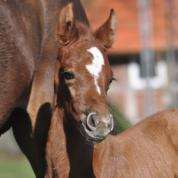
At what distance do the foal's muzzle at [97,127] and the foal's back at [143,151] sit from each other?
0.77 metres

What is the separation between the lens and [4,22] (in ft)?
24.9

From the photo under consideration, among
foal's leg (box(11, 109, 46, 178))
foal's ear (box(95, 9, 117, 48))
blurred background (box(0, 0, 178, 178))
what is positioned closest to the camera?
foal's ear (box(95, 9, 117, 48))

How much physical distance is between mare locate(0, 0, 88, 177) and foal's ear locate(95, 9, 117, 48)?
41 centimetres

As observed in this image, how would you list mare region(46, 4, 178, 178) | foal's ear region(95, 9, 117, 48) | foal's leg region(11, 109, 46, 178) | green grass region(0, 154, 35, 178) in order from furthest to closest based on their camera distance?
green grass region(0, 154, 35, 178)
foal's leg region(11, 109, 46, 178)
foal's ear region(95, 9, 117, 48)
mare region(46, 4, 178, 178)

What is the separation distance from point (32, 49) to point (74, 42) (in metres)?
0.74

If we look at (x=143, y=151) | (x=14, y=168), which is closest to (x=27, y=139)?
(x=143, y=151)

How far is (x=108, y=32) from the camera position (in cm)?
745

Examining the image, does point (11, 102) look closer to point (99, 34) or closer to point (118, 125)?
point (99, 34)

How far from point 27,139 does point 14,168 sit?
404 inches

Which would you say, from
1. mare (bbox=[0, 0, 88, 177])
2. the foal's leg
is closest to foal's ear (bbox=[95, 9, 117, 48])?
mare (bbox=[0, 0, 88, 177])

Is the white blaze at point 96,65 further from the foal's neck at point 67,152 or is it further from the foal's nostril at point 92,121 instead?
the foal's neck at point 67,152

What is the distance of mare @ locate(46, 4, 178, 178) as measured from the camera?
273 inches

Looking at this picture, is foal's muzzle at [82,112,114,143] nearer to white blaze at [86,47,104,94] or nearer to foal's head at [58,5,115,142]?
foal's head at [58,5,115,142]

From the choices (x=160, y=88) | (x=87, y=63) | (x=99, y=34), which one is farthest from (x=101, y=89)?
(x=160, y=88)
